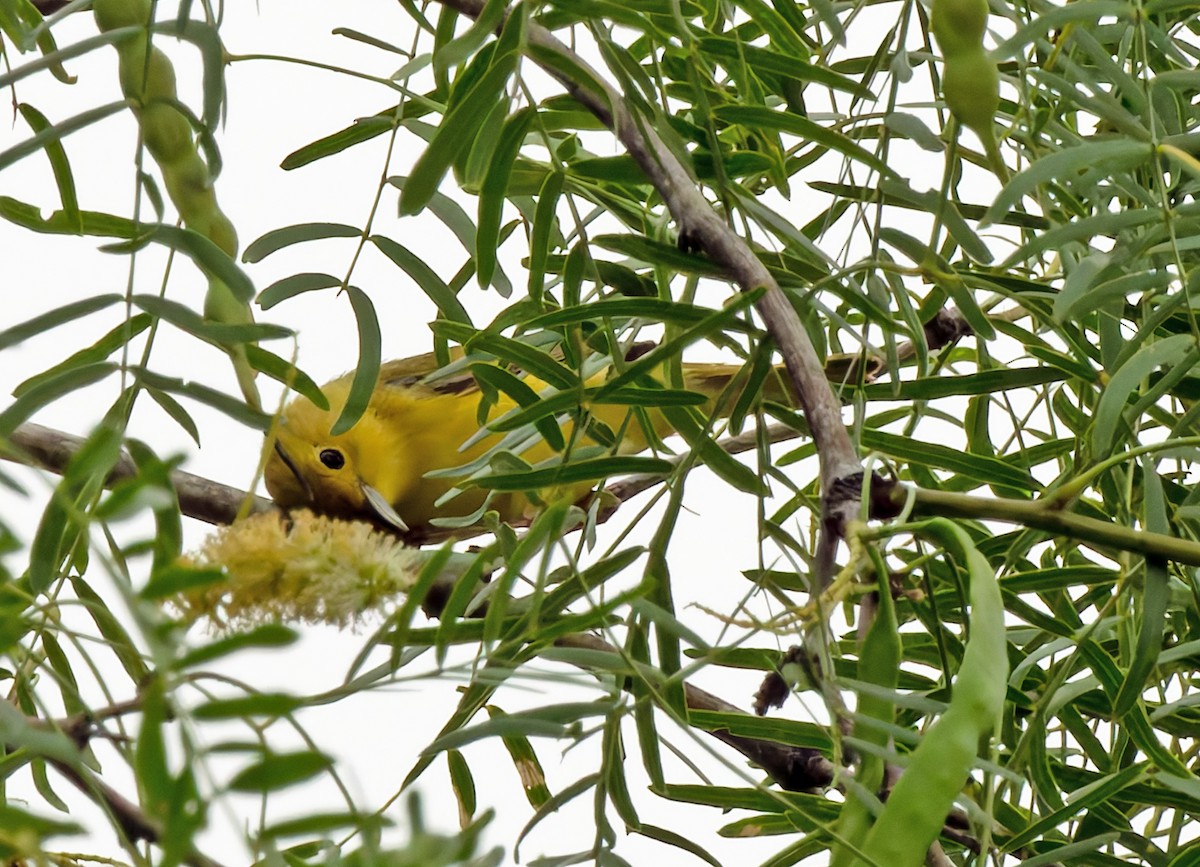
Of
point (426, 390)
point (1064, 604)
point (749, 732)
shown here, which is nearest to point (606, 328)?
point (749, 732)

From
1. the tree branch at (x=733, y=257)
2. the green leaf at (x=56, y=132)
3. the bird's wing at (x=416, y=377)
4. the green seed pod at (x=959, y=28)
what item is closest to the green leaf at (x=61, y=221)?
the green leaf at (x=56, y=132)

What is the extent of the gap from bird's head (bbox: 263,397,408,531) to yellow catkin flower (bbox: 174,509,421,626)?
37.9 inches

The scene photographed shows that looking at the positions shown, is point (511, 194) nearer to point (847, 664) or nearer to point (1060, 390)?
point (847, 664)

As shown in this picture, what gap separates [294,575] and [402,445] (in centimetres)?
126

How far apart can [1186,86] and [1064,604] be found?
259 millimetres

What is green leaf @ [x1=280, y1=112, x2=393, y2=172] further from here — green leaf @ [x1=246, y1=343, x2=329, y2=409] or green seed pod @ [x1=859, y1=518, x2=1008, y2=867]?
green seed pod @ [x1=859, y1=518, x2=1008, y2=867]

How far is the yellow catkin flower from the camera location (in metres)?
0.34

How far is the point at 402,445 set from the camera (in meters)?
1.60

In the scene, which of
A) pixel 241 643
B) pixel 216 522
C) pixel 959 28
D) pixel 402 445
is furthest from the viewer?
pixel 402 445

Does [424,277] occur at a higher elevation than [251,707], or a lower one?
higher

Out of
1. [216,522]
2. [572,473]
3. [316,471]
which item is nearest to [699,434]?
[572,473]

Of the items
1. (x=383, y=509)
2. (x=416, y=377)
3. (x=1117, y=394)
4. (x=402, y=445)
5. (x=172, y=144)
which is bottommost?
(x=1117, y=394)

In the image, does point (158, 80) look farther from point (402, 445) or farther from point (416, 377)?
point (416, 377)

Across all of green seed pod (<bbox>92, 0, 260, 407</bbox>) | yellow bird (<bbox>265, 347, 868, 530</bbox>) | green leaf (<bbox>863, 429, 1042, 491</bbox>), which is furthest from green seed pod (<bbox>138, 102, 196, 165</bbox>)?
yellow bird (<bbox>265, 347, 868, 530</bbox>)
